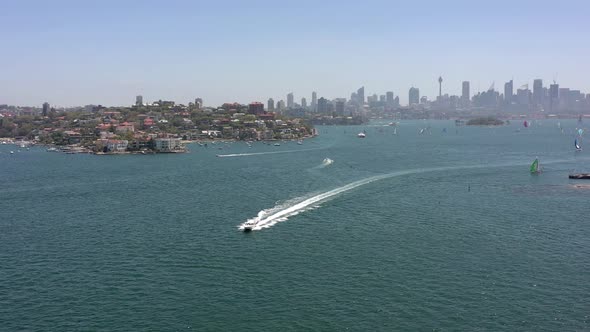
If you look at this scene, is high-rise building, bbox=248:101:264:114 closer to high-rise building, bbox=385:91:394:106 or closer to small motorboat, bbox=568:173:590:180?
small motorboat, bbox=568:173:590:180

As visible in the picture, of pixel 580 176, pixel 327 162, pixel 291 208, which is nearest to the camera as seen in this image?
pixel 291 208

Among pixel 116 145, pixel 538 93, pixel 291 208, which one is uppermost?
pixel 538 93

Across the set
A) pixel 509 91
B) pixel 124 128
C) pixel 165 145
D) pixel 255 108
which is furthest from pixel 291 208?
pixel 509 91

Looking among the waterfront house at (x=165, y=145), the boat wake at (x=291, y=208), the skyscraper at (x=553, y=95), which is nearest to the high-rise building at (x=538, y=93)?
the skyscraper at (x=553, y=95)

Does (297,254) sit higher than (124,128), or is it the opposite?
(124,128)

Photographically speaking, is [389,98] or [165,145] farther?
[389,98]

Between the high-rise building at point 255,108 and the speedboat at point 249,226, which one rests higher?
the high-rise building at point 255,108

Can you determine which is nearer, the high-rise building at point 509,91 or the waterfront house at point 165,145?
the waterfront house at point 165,145

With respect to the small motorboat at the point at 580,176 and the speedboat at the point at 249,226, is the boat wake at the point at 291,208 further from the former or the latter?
the small motorboat at the point at 580,176

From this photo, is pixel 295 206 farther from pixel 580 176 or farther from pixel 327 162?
pixel 580 176
